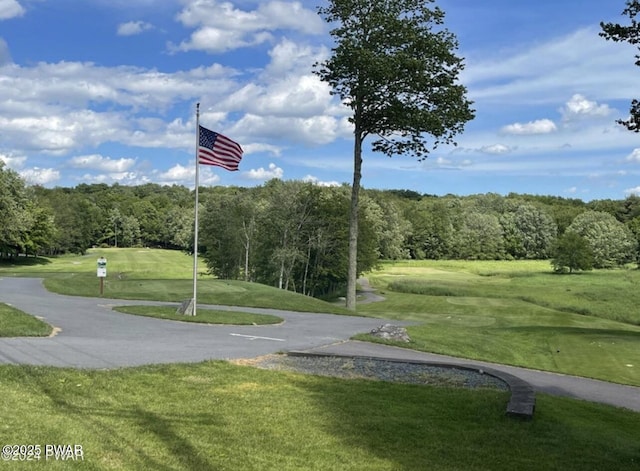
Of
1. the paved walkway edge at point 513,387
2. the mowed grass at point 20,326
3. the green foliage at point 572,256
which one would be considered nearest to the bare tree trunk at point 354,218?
the paved walkway edge at point 513,387

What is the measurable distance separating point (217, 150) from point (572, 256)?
8081cm

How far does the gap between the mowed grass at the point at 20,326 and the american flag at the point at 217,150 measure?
7.02 meters

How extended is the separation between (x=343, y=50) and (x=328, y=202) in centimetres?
3111

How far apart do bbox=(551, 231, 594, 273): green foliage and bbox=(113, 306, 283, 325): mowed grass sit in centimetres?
7753

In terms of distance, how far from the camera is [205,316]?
19.7 metres

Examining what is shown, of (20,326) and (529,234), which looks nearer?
(20,326)

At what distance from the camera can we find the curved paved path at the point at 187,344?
11383 millimetres

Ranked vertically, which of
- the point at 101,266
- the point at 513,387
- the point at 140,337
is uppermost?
the point at 101,266

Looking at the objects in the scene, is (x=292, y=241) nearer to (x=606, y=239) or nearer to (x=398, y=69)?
(x=398, y=69)

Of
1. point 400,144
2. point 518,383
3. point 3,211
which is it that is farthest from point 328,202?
point 518,383

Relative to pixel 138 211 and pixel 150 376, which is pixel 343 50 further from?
pixel 138 211

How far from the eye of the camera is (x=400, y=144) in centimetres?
2991

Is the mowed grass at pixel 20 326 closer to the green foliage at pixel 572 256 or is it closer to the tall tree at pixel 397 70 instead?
the tall tree at pixel 397 70

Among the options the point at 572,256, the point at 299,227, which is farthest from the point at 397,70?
the point at 572,256
